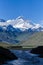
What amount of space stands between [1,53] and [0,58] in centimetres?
754

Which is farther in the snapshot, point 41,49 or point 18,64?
point 41,49

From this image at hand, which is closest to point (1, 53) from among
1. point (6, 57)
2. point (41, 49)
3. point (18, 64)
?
point (6, 57)

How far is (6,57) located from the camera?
296 feet

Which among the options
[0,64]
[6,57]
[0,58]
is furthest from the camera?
[6,57]

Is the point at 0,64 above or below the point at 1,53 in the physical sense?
below

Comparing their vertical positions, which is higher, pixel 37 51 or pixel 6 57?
pixel 37 51

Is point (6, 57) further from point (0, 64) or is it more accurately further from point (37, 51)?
point (37, 51)

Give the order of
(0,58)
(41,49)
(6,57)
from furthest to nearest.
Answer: (41,49) → (6,57) → (0,58)

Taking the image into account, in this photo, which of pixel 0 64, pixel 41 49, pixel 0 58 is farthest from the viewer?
pixel 41 49

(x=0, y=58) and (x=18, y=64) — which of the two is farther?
(x=0, y=58)

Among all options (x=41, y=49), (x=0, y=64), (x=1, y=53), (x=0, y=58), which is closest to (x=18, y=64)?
(x=0, y=64)

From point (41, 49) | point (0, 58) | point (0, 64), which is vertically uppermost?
point (41, 49)

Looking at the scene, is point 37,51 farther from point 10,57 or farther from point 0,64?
point 0,64

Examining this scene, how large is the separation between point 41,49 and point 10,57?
66.7m
